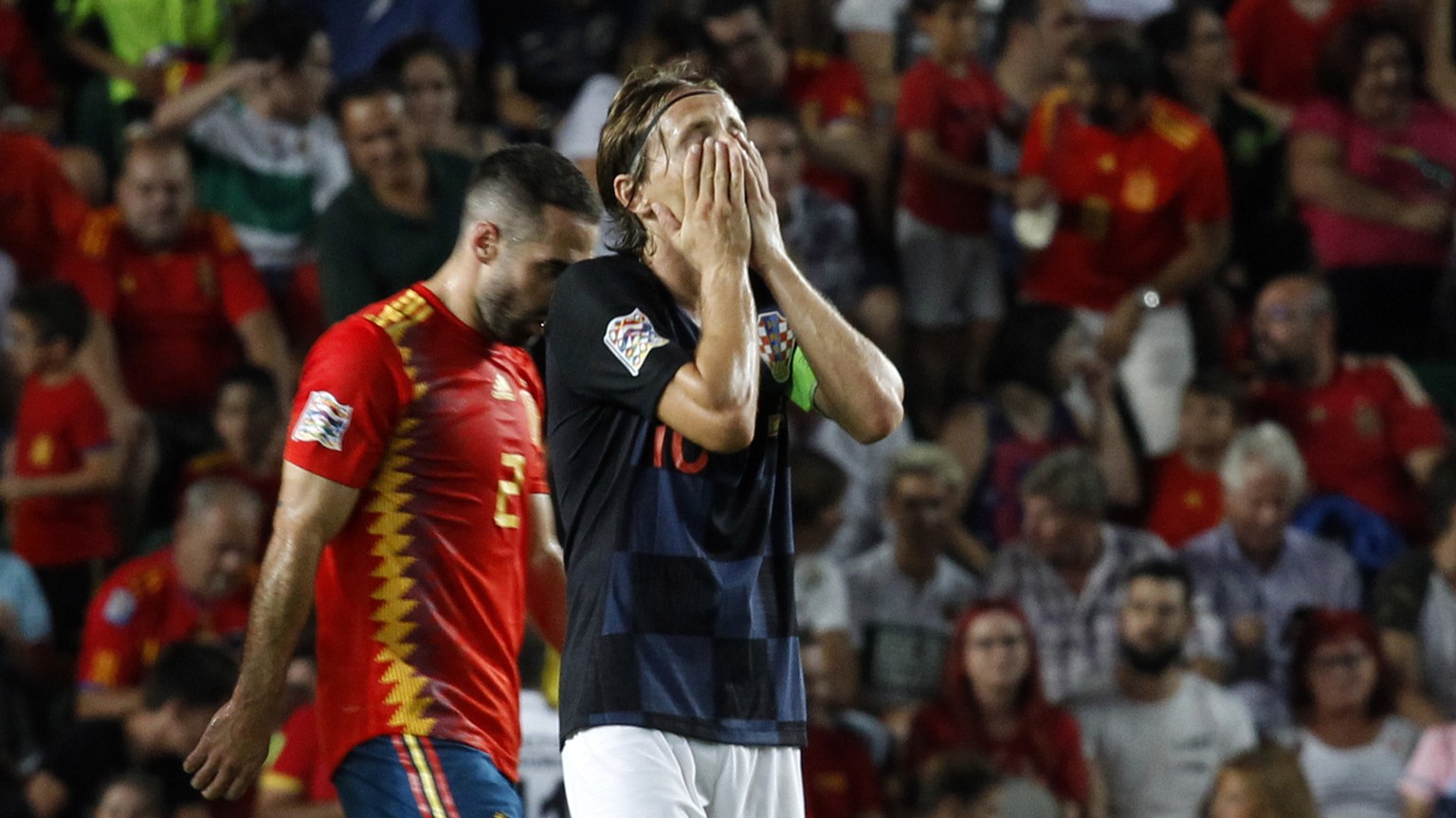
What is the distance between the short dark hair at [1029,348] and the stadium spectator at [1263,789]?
2.05 metres

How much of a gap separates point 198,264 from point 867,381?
5186 millimetres

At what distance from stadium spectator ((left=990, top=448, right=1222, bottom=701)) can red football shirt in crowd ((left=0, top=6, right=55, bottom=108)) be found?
15.0 ft

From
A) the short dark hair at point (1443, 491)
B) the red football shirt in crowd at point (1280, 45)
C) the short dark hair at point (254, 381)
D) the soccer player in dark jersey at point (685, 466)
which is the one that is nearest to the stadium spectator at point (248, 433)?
the short dark hair at point (254, 381)

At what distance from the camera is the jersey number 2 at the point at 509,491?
4.06m

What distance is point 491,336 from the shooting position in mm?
4133

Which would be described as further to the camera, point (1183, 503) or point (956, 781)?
point (1183, 503)

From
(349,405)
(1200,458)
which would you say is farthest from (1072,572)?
(349,405)

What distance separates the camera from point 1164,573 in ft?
23.9

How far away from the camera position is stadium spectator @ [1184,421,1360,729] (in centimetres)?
761

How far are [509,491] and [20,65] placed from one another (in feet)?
18.3

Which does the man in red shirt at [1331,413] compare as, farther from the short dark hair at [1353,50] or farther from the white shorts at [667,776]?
the white shorts at [667,776]

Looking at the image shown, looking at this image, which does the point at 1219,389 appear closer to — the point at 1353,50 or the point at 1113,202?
the point at 1113,202

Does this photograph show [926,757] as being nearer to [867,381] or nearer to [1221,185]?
[1221,185]

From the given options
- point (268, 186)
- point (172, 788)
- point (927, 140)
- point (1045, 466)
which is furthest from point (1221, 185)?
point (172, 788)
